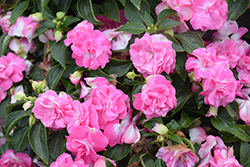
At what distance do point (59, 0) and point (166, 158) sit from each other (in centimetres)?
64

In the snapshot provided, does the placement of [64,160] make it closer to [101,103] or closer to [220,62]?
[101,103]

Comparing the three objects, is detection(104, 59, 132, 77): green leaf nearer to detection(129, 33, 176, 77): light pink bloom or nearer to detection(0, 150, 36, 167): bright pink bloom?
detection(129, 33, 176, 77): light pink bloom

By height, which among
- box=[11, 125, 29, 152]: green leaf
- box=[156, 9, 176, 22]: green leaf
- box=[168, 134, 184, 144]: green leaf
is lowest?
box=[11, 125, 29, 152]: green leaf

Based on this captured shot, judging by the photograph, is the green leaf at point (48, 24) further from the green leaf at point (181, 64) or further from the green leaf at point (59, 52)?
the green leaf at point (181, 64)

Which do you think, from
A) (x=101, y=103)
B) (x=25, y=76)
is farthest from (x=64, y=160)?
(x=25, y=76)

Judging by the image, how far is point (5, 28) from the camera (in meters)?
0.99

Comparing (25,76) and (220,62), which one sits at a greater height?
(220,62)

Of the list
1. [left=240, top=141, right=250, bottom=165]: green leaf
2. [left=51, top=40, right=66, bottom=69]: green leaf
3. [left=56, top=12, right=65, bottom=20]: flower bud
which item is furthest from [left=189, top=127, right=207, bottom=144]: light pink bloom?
[left=56, top=12, right=65, bottom=20]: flower bud

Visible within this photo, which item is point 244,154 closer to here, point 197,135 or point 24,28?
point 197,135

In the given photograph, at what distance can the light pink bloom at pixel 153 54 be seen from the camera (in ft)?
2.30

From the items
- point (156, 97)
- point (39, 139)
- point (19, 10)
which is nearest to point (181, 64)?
point (156, 97)

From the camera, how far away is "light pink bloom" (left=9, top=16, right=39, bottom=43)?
91 centimetres

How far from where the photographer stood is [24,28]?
0.91 meters

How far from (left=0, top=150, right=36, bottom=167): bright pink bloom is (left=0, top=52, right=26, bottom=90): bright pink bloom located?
24 cm
